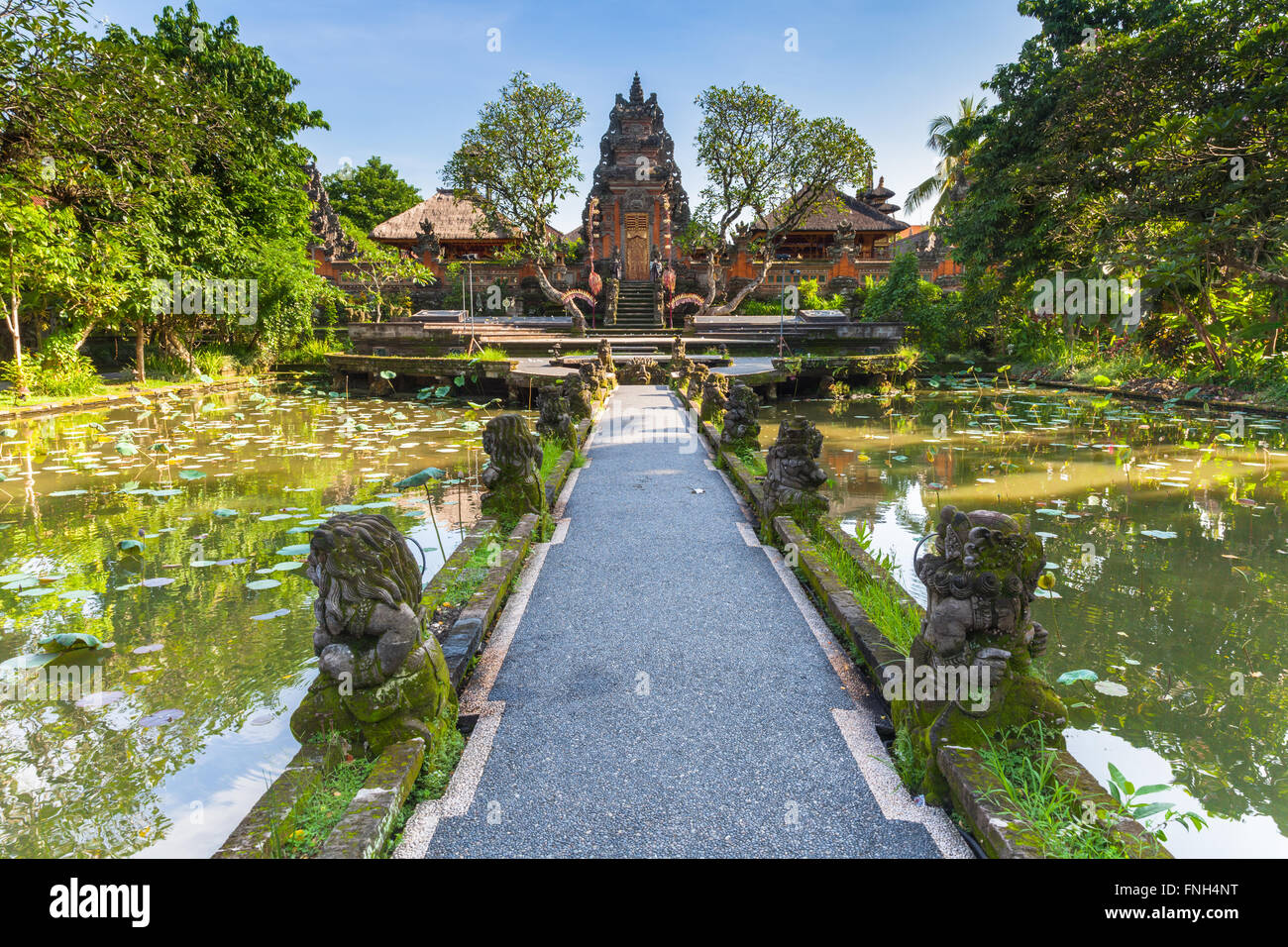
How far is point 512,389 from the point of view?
1700 cm

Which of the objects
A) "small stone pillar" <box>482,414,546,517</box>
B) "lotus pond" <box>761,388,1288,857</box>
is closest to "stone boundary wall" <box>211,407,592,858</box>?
"small stone pillar" <box>482,414,546,517</box>

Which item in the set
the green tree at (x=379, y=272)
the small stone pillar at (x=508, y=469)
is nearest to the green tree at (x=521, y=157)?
the green tree at (x=379, y=272)

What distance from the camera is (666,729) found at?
3133 millimetres

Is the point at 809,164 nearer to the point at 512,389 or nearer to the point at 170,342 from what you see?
Answer: the point at 512,389

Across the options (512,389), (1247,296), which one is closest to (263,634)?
(512,389)

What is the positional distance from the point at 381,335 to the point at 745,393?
16013 millimetres

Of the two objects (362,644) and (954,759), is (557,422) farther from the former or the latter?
(954,759)

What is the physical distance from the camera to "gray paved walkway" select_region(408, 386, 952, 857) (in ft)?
8.12

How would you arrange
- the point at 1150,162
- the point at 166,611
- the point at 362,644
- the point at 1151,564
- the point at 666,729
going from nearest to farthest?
the point at 362,644 < the point at 666,729 < the point at 166,611 < the point at 1151,564 < the point at 1150,162

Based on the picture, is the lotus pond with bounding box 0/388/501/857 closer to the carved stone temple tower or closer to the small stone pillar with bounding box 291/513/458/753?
the small stone pillar with bounding box 291/513/458/753

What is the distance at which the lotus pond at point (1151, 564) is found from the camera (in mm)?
3055

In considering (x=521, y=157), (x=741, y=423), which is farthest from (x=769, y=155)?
(x=741, y=423)

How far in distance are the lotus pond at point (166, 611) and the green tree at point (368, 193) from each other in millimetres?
31970

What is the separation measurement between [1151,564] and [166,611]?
7262mm
